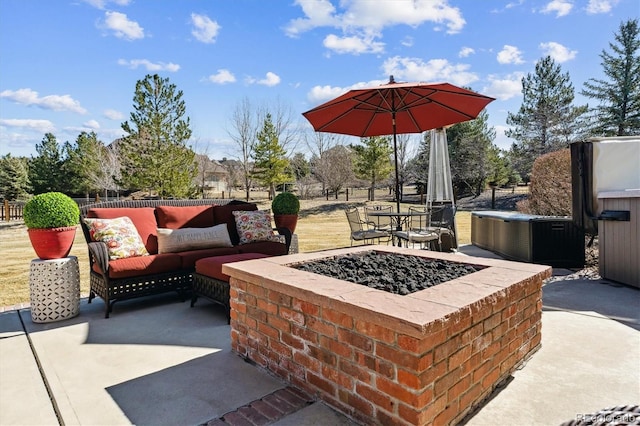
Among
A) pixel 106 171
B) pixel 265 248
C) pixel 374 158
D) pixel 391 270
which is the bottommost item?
pixel 265 248

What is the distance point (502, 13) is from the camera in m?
7.17

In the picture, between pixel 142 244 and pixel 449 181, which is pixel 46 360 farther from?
pixel 449 181

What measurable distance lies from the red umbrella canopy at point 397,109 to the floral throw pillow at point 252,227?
4.95ft

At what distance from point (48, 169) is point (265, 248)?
29388mm

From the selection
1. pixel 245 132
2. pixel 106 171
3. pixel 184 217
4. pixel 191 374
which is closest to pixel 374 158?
pixel 245 132

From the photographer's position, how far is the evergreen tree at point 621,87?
67.3 feet

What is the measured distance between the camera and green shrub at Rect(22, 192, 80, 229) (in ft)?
10.8

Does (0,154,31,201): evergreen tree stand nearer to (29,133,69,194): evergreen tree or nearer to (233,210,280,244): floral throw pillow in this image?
(29,133,69,194): evergreen tree

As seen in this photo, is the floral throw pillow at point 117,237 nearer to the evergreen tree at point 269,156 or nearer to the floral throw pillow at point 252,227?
the floral throw pillow at point 252,227

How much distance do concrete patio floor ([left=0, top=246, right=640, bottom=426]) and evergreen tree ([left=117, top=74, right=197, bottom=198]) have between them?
584 inches

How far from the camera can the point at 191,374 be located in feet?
7.50

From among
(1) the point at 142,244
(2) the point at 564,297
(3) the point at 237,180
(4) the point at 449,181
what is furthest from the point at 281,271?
(3) the point at 237,180

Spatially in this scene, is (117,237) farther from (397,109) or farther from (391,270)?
(397,109)

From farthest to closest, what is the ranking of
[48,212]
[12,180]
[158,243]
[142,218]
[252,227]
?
[12,180], [252,227], [142,218], [158,243], [48,212]
